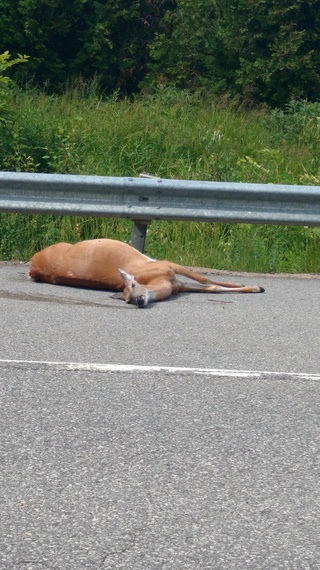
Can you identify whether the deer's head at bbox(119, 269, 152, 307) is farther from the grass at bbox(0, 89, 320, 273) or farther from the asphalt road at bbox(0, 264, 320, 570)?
the grass at bbox(0, 89, 320, 273)

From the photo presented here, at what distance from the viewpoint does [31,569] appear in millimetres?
3354

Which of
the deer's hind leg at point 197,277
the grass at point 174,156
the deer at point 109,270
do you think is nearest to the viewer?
the deer at point 109,270

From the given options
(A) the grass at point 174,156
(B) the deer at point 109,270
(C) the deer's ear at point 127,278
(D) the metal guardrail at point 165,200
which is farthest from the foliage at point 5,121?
(C) the deer's ear at point 127,278

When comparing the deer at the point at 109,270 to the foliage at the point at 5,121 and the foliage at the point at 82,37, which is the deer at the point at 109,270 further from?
the foliage at the point at 82,37

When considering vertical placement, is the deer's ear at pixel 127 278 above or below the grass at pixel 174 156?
above

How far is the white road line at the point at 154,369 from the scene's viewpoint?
5559 mm

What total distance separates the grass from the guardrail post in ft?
1.47

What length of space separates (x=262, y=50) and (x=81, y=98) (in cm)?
725

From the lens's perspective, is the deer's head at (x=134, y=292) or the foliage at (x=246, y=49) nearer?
the deer's head at (x=134, y=292)

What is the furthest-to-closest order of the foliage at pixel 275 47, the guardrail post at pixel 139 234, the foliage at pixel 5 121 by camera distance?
the foliage at pixel 275 47 → the foliage at pixel 5 121 → the guardrail post at pixel 139 234

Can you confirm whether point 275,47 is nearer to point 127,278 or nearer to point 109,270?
point 109,270

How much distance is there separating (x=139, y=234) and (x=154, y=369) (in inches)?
132

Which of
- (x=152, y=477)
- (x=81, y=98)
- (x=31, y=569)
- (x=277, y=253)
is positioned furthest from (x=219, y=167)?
(x=31, y=569)

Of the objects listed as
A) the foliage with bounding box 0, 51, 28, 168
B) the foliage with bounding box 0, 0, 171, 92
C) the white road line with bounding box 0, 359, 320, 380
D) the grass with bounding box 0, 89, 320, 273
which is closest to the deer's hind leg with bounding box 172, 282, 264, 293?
the grass with bounding box 0, 89, 320, 273
